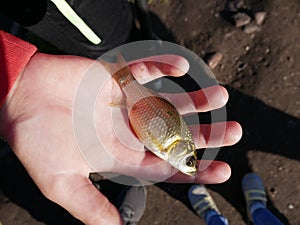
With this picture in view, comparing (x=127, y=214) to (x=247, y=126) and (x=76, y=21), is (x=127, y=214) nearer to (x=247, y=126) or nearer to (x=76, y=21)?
(x=247, y=126)

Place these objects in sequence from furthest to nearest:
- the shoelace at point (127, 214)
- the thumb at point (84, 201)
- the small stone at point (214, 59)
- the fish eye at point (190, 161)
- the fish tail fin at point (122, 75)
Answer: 1. the small stone at point (214, 59)
2. the shoelace at point (127, 214)
3. the fish tail fin at point (122, 75)
4. the fish eye at point (190, 161)
5. the thumb at point (84, 201)

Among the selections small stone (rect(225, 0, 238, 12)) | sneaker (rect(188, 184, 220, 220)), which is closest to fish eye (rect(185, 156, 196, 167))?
sneaker (rect(188, 184, 220, 220))

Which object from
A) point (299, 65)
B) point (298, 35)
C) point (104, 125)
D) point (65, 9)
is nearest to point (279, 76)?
point (299, 65)

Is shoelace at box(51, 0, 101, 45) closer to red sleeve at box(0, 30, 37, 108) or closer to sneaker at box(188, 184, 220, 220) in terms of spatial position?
red sleeve at box(0, 30, 37, 108)

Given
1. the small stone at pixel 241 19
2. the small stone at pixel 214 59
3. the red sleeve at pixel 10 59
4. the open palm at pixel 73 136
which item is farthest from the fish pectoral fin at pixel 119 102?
the small stone at pixel 241 19

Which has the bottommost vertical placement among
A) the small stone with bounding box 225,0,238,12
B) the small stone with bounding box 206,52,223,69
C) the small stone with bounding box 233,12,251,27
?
the small stone with bounding box 206,52,223,69

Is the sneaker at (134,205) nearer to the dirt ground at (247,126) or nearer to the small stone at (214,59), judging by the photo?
the dirt ground at (247,126)

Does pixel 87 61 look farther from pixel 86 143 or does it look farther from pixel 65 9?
pixel 86 143
